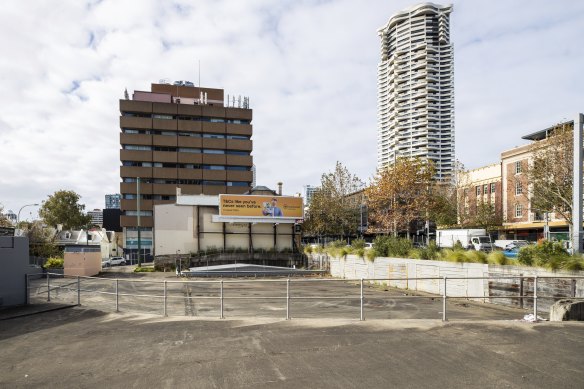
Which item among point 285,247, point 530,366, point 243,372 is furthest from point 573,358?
point 285,247

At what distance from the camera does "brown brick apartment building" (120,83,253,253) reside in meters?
77.9

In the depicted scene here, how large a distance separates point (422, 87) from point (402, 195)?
133094 millimetres

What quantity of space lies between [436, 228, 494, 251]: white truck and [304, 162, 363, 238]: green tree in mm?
13021

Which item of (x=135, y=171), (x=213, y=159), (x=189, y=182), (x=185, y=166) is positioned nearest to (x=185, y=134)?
(x=185, y=166)

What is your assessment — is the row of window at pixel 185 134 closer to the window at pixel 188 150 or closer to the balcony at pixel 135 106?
the window at pixel 188 150

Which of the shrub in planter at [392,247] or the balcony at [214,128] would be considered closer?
the shrub in planter at [392,247]

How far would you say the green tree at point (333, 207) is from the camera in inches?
1966

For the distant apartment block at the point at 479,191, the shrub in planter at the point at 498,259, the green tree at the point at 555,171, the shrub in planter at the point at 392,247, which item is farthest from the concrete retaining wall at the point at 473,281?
the distant apartment block at the point at 479,191

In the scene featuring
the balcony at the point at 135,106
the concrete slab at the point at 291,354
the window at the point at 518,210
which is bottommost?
the concrete slab at the point at 291,354

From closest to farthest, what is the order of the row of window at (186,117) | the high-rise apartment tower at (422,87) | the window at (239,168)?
the row of window at (186,117) → the window at (239,168) → the high-rise apartment tower at (422,87)

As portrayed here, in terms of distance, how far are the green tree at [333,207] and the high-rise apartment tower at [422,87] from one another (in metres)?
106

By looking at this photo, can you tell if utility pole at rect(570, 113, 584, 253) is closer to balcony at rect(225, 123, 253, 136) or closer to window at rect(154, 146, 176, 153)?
balcony at rect(225, 123, 253, 136)

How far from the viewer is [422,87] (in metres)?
159

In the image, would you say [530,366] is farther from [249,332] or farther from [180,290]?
[180,290]
